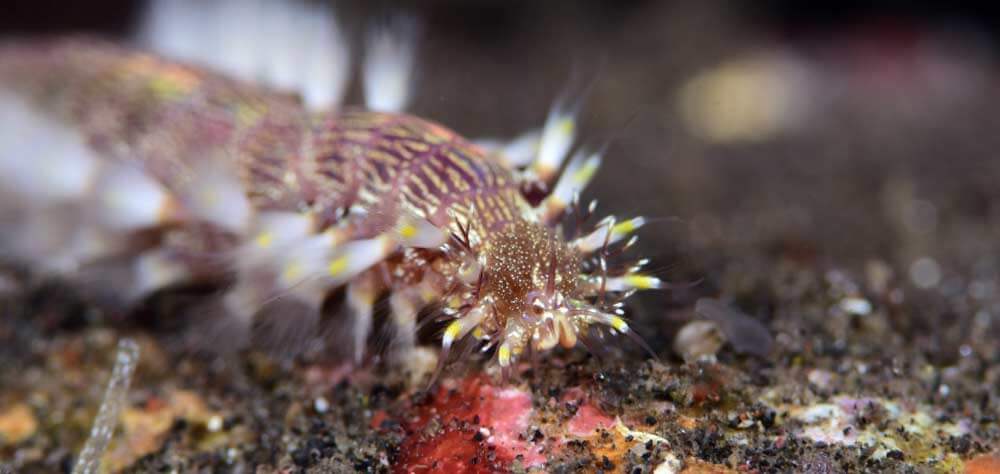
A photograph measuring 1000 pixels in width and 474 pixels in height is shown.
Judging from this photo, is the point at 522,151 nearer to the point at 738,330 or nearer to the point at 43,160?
the point at 738,330

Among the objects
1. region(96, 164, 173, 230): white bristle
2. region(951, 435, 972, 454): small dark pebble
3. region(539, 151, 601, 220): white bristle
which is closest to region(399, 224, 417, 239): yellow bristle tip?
region(539, 151, 601, 220): white bristle

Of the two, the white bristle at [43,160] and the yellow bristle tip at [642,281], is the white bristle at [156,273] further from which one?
the yellow bristle tip at [642,281]

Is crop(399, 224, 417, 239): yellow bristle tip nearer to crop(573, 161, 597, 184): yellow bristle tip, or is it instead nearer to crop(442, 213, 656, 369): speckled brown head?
crop(442, 213, 656, 369): speckled brown head

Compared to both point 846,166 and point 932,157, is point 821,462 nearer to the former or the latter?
point 846,166

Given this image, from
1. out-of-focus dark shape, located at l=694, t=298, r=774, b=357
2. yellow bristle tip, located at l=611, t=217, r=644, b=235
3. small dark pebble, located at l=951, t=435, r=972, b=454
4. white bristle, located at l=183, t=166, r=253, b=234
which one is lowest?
white bristle, located at l=183, t=166, r=253, b=234

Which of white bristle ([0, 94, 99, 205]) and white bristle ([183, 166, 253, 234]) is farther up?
white bristle ([183, 166, 253, 234])

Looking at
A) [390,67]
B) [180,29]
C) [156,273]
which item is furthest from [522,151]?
[180,29]

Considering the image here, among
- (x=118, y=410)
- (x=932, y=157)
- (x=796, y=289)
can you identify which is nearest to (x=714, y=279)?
(x=796, y=289)
